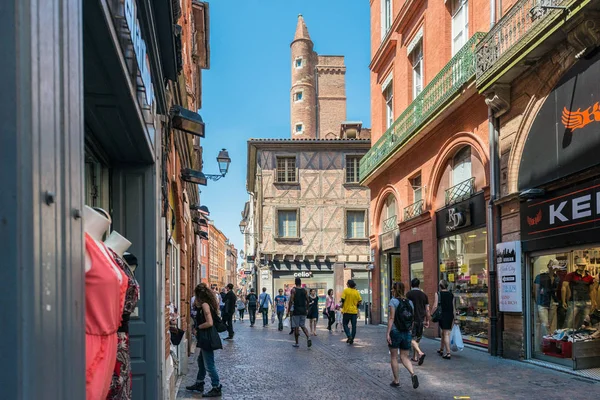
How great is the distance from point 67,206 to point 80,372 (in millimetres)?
614

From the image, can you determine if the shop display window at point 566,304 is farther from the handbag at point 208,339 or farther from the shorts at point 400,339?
the handbag at point 208,339

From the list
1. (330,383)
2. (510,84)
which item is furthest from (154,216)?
(510,84)

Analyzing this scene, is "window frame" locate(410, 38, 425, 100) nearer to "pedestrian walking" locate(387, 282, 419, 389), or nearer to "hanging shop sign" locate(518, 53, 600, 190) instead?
"hanging shop sign" locate(518, 53, 600, 190)

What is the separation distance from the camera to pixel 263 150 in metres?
36.7

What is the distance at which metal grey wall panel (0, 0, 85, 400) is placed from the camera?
5.00 feet

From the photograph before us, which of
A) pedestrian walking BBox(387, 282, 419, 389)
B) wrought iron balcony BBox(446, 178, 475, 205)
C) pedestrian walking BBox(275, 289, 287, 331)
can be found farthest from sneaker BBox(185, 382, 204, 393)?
pedestrian walking BBox(275, 289, 287, 331)

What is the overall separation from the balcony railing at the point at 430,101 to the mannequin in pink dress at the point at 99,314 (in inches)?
510

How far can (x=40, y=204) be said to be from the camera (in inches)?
66.6

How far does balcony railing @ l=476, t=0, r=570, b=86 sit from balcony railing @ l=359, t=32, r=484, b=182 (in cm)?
78

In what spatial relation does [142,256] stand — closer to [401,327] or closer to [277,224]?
[401,327]

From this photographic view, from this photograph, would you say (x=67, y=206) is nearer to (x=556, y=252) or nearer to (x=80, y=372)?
(x=80, y=372)

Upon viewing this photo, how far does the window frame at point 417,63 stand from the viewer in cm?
2014

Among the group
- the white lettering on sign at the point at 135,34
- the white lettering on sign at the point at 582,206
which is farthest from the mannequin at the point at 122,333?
the white lettering on sign at the point at 582,206

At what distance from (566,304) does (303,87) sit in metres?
46.4
